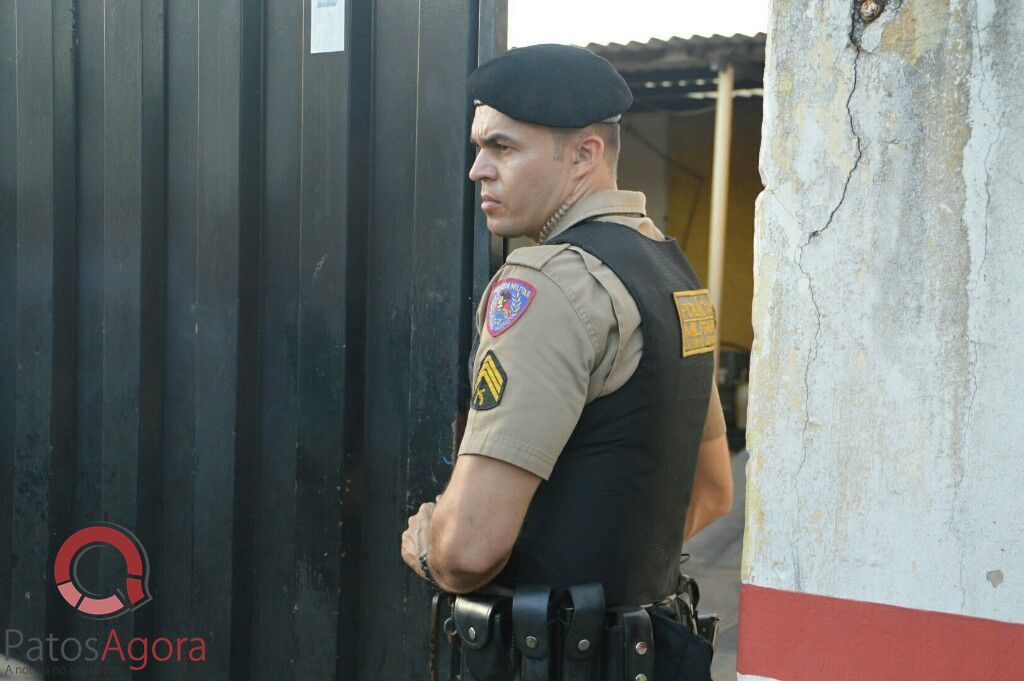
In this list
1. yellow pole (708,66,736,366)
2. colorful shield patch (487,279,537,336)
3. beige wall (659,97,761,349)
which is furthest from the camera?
beige wall (659,97,761,349)

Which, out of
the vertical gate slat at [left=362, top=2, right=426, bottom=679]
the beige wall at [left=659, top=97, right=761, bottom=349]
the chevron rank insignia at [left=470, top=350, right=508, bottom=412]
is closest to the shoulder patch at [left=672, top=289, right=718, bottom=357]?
the chevron rank insignia at [left=470, top=350, right=508, bottom=412]

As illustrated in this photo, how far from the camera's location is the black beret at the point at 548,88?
5.41 ft

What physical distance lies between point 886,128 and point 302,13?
1.25 meters

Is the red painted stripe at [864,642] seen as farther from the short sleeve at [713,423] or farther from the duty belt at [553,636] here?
the short sleeve at [713,423]

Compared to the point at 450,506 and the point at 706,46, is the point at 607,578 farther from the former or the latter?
the point at 706,46

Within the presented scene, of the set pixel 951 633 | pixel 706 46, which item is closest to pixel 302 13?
pixel 951 633

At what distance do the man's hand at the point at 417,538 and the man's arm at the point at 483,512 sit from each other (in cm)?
12

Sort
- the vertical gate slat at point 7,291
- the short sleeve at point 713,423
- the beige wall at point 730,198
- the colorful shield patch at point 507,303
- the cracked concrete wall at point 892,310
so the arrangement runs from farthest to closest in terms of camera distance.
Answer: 1. the beige wall at point 730,198
2. the vertical gate slat at point 7,291
3. the short sleeve at point 713,423
4. the colorful shield patch at point 507,303
5. the cracked concrete wall at point 892,310

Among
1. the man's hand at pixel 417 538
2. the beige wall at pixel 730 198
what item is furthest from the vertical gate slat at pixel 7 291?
the beige wall at pixel 730 198

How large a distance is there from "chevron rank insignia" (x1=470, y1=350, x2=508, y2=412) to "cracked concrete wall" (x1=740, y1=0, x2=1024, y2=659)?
389 mm

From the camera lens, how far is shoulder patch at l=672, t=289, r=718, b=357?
1666 mm

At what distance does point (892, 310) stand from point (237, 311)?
1389 millimetres

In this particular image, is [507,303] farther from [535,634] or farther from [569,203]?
[535,634]

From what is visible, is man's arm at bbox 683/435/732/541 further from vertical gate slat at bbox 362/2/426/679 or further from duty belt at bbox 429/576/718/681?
vertical gate slat at bbox 362/2/426/679
